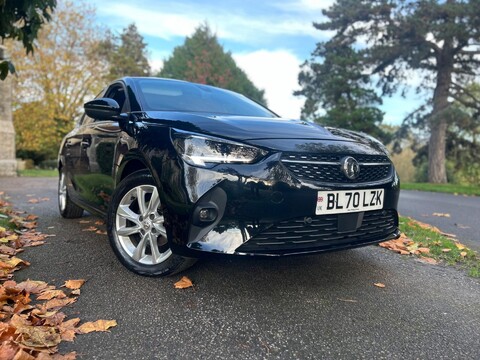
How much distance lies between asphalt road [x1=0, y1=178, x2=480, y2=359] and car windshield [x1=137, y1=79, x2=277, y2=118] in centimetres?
127

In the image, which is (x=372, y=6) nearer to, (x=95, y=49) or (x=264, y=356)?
(x=95, y=49)

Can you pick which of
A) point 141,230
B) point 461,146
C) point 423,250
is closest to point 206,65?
point 461,146

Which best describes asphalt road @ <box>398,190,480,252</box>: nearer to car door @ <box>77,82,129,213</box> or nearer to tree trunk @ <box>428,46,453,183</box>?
car door @ <box>77,82,129,213</box>

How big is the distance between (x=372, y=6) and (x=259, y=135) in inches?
745

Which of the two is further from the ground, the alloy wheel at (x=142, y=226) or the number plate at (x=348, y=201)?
the number plate at (x=348, y=201)

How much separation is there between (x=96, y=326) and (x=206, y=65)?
2949 cm

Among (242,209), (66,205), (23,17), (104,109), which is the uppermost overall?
(23,17)

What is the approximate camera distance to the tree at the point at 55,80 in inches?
784

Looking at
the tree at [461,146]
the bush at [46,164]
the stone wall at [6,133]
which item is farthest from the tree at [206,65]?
the stone wall at [6,133]

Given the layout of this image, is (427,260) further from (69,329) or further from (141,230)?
(69,329)

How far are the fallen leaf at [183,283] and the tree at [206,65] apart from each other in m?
26.9

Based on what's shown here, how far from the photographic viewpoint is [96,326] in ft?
6.23

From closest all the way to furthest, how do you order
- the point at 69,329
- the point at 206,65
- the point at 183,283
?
the point at 69,329 → the point at 183,283 → the point at 206,65

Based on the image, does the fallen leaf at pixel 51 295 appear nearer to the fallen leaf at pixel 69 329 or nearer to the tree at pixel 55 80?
the fallen leaf at pixel 69 329
